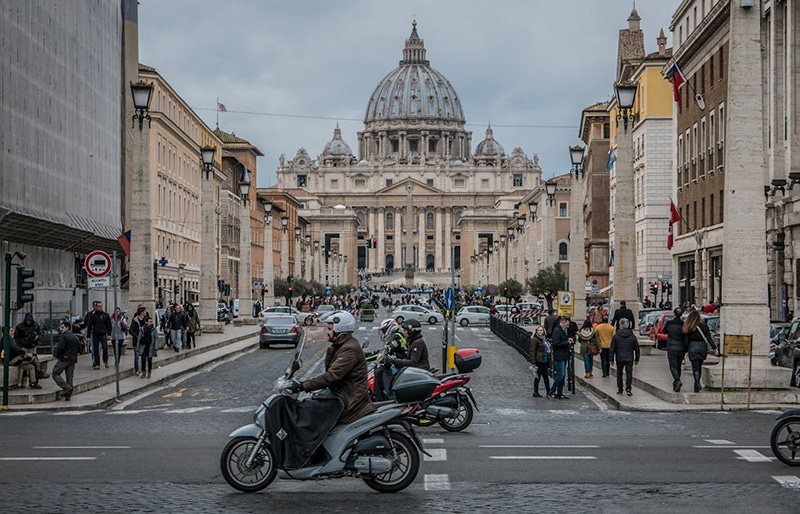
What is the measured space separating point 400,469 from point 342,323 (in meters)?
1.43

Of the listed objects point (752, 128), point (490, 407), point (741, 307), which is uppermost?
point (752, 128)

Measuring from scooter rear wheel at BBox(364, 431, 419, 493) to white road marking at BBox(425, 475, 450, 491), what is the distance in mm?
434

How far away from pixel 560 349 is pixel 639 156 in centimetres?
4808

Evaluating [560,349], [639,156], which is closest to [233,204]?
[639,156]

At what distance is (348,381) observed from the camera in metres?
11.3

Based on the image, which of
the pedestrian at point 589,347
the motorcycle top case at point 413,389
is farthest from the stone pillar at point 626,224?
the motorcycle top case at point 413,389

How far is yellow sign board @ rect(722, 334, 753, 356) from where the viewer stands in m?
20.4

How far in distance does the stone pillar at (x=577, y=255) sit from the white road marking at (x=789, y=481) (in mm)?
A: 28260

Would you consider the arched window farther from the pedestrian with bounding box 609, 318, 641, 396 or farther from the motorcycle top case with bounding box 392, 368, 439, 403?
the motorcycle top case with bounding box 392, 368, 439, 403

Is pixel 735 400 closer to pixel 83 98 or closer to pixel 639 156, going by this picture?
pixel 83 98

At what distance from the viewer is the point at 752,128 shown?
20.7m

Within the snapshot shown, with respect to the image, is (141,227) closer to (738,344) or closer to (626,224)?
(626,224)

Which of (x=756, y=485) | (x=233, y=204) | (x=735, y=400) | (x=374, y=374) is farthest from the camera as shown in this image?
(x=233, y=204)

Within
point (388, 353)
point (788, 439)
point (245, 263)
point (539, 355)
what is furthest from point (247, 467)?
point (245, 263)
